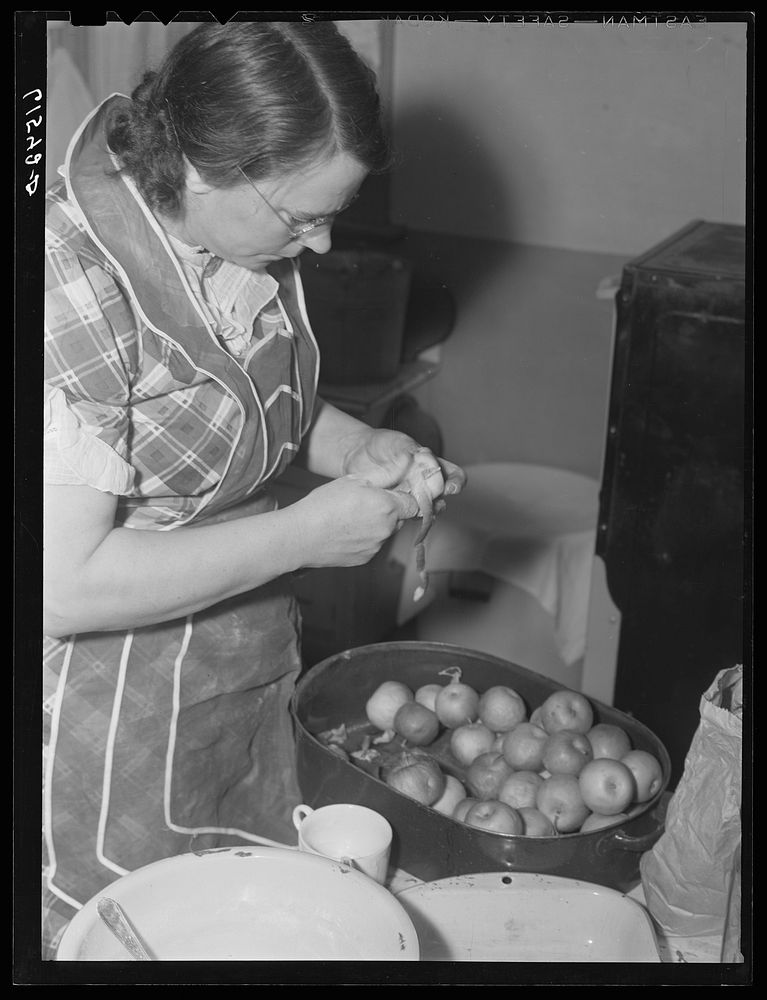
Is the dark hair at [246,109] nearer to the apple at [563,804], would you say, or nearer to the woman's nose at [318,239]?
the woman's nose at [318,239]

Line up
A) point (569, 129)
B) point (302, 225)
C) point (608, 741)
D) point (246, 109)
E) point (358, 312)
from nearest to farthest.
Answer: point (246, 109) < point (302, 225) < point (608, 741) < point (358, 312) < point (569, 129)

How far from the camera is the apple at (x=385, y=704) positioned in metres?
1.21

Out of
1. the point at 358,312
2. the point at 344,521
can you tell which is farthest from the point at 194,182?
the point at 358,312

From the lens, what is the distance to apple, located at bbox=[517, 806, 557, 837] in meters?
1.09

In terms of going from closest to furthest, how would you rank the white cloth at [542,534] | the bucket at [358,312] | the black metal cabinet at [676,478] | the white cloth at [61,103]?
the white cloth at [61,103] < the bucket at [358,312] < the black metal cabinet at [676,478] < the white cloth at [542,534]

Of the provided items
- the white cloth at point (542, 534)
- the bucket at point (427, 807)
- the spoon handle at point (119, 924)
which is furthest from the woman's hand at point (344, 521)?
the white cloth at point (542, 534)

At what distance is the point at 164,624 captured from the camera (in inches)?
42.9

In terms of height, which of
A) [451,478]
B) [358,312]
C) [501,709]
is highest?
[358,312]

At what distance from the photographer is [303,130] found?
3.10 feet

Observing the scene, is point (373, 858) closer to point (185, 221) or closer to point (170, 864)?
point (170, 864)

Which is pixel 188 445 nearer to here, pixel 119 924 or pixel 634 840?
pixel 119 924

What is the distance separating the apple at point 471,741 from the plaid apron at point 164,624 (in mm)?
204

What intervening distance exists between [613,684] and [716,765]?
2.15 ft

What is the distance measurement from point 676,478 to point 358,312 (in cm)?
53
